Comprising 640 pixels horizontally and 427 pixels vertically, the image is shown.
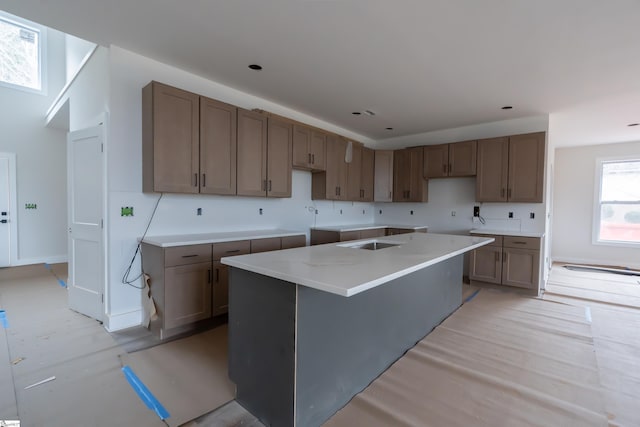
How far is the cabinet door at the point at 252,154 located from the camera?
3420mm

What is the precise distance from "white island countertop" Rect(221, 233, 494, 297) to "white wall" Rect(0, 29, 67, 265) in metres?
6.22

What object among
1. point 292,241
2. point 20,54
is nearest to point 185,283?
point 292,241

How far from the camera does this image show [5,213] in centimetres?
529

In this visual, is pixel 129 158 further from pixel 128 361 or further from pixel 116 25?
pixel 128 361

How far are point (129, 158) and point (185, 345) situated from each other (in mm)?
1886

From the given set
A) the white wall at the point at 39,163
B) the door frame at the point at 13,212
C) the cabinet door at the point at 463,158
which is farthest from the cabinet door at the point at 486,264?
the door frame at the point at 13,212

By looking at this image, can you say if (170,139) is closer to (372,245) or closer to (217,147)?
(217,147)

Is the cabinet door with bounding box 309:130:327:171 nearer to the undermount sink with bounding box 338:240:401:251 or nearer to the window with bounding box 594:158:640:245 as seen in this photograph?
the undermount sink with bounding box 338:240:401:251

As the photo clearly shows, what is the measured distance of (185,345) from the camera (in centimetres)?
256

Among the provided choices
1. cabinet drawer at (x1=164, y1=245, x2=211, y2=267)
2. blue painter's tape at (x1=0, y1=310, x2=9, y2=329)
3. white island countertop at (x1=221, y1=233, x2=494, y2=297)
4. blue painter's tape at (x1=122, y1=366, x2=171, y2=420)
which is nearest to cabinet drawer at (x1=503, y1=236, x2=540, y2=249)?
white island countertop at (x1=221, y1=233, x2=494, y2=297)

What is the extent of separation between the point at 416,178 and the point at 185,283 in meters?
4.31

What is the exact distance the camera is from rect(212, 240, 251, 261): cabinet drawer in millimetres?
2922

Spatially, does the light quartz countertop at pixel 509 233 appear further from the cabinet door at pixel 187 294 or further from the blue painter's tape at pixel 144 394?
the blue painter's tape at pixel 144 394

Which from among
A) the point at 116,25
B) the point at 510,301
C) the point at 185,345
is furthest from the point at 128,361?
the point at 510,301
